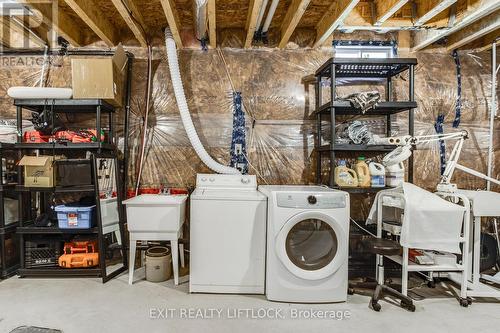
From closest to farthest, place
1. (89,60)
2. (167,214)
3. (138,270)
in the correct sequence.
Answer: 1. (167,214)
2. (89,60)
3. (138,270)

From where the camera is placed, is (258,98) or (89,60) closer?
(89,60)

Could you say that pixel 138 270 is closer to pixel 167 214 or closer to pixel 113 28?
pixel 167 214

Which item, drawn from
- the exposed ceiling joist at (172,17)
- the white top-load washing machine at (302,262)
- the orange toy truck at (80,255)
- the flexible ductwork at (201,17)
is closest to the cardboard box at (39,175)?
the orange toy truck at (80,255)

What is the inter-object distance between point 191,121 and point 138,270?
1.61 m

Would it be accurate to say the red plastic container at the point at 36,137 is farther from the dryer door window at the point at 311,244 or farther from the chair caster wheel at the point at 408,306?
the chair caster wheel at the point at 408,306

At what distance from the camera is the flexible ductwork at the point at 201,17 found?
2.41 meters

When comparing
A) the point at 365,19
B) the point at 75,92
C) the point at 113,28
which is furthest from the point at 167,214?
the point at 365,19

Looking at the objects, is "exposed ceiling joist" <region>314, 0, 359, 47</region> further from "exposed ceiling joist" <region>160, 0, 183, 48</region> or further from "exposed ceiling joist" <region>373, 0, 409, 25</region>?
"exposed ceiling joist" <region>160, 0, 183, 48</region>

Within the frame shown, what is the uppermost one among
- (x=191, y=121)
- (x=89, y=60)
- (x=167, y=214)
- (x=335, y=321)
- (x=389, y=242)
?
(x=89, y=60)

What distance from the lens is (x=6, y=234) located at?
2.85 metres

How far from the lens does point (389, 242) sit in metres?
2.39

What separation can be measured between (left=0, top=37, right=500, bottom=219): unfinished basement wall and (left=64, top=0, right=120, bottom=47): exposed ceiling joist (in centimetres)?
30

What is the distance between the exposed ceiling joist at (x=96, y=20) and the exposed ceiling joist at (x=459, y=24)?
3.35m

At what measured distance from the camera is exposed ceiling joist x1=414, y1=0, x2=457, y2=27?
251 cm
